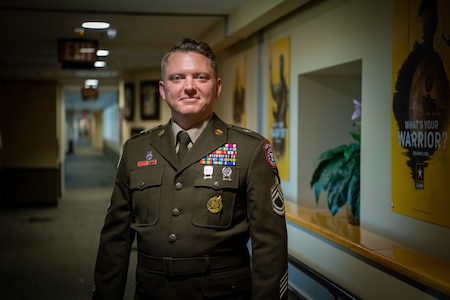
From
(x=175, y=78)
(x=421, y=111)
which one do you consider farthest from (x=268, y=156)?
(x=421, y=111)

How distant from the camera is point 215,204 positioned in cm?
201

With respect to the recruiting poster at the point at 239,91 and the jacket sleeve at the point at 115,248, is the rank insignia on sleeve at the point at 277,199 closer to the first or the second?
the jacket sleeve at the point at 115,248

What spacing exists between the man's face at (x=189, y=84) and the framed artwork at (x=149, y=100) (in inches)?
357

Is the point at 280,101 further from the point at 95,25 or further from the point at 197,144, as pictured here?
the point at 197,144

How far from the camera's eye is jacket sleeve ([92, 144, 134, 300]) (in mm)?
2154

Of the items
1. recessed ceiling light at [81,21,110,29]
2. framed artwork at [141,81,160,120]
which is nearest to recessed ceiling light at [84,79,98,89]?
framed artwork at [141,81,160,120]

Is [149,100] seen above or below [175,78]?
above

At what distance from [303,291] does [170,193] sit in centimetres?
279

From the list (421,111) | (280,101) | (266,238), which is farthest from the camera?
(280,101)

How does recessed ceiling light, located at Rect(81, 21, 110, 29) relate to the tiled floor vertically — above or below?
above

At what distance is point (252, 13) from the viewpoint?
513cm

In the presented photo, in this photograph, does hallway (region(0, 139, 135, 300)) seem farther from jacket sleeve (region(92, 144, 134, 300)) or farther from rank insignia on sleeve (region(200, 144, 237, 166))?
rank insignia on sleeve (region(200, 144, 237, 166))

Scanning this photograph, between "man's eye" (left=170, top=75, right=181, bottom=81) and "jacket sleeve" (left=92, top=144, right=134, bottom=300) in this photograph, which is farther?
"jacket sleeve" (left=92, top=144, right=134, bottom=300)

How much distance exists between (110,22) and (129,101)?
566cm
